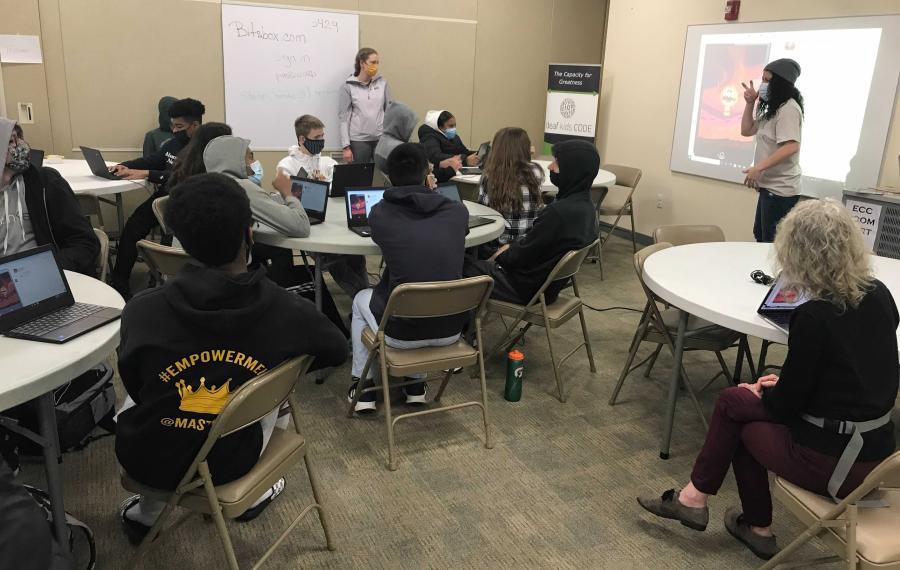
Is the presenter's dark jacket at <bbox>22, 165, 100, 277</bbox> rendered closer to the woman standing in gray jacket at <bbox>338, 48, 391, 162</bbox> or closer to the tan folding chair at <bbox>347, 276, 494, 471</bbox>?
the tan folding chair at <bbox>347, 276, 494, 471</bbox>

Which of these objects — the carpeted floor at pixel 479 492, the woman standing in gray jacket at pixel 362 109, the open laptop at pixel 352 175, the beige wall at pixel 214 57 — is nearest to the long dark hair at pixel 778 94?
the carpeted floor at pixel 479 492

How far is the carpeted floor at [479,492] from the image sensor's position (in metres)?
→ 2.14

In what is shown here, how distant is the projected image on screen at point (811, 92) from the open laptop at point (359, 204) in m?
3.26

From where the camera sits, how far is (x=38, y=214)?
253 centimetres

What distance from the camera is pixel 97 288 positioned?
216cm

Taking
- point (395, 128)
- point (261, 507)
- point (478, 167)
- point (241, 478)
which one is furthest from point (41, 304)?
point (478, 167)

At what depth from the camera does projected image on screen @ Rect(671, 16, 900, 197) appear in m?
4.50

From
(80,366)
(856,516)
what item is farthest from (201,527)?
(856,516)

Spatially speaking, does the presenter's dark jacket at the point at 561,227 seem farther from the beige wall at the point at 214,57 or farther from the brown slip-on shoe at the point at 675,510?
the beige wall at the point at 214,57

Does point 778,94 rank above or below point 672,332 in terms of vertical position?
above

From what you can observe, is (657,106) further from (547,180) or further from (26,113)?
(26,113)

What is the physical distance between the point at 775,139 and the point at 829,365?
2.80 metres

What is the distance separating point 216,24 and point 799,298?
523 centimetres

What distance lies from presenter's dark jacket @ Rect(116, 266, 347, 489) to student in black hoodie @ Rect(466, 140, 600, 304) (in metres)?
1.59
